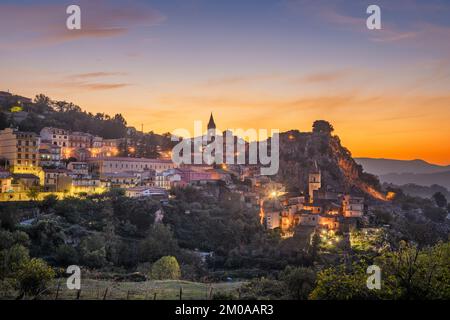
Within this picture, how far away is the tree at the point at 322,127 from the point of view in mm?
85062

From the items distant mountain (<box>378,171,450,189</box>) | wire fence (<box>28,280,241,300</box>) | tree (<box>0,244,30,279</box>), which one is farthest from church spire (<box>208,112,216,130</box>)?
wire fence (<box>28,280,241,300</box>)

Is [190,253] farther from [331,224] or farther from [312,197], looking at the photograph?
[312,197]

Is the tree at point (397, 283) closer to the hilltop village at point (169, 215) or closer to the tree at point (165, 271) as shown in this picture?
the hilltop village at point (169, 215)

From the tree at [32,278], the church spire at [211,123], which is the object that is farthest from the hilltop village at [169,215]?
the church spire at [211,123]

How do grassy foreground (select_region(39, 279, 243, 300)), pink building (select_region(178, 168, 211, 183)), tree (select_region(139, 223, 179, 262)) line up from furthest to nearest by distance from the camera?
pink building (select_region(178, 168, 211, 183)) < tree (select_region(139, 223, 179, 262)) < grassy foreground (select_region(39, 279, 243, 300))

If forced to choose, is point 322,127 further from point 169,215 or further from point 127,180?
point 169,215

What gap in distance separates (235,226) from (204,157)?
2370 cm

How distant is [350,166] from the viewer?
274 ft

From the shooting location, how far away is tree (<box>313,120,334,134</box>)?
8506cm

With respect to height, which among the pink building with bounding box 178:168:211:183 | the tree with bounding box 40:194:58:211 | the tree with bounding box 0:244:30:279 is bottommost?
the tree with bounding box 0:244:30:279

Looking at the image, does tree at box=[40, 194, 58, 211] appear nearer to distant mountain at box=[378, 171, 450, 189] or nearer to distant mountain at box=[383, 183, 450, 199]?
distant mountain at box=[383, 183, 450, 199]

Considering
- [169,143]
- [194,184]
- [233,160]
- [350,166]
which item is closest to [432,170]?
[350,166]

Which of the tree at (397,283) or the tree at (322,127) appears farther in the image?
the tree at (322,127)

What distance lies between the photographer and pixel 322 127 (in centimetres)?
8525
